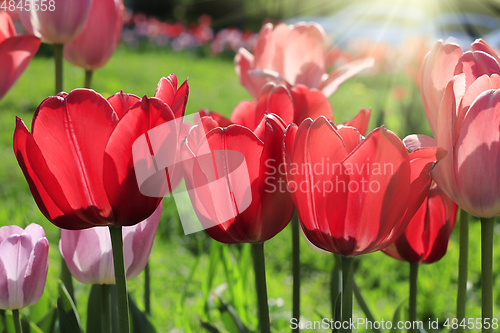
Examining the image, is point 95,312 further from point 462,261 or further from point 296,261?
point 462,261

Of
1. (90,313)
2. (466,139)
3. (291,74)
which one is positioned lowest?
(90,313)

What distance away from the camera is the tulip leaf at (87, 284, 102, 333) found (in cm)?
74

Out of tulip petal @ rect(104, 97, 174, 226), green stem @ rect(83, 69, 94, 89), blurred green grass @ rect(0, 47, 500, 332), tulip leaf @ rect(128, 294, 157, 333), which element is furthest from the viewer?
blurred green grass @ rect(0, 47, 500, 332)

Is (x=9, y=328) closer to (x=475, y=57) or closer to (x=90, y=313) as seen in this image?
(x=90, y=313)

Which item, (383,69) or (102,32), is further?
(383,69)

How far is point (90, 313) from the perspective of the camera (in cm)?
75

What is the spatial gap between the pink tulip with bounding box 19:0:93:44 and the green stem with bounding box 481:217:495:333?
69 centimetres

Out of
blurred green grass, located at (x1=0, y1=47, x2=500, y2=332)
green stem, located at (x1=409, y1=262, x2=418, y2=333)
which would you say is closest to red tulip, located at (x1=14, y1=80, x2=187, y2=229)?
green stem, located at (x1=409, y1=262, x2=418, y2=333)

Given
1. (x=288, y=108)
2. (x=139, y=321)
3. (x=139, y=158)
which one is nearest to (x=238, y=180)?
(x=139, y=158)

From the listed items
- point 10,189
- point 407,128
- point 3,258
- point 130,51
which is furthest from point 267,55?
point 130,51

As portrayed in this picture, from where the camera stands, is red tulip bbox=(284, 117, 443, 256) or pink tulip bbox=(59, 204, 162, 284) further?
pink tulip bbox=(59, 204, 162, 284)

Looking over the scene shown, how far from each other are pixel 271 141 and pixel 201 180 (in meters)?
0.08

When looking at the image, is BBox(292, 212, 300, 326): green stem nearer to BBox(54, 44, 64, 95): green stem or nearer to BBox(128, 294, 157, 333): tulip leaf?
BBox(128, 294, 157, 333): tulip leaf

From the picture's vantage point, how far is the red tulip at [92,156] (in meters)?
0.41
